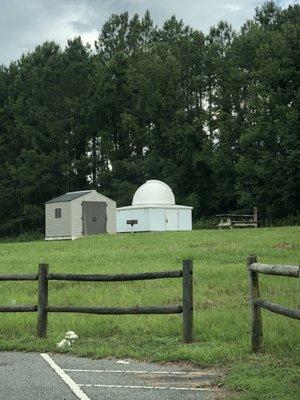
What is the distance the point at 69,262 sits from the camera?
19.9m

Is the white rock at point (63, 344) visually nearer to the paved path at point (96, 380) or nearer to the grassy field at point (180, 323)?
the grassy field at point (180, 323)

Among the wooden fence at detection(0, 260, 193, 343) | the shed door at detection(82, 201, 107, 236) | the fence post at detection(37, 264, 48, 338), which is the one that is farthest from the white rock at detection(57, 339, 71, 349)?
the shed door at detection(82, 201, 107, 236)

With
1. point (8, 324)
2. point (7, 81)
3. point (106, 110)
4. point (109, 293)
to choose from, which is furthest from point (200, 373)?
point (7, 81)

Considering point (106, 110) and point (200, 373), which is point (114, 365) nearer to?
point (200, 373)

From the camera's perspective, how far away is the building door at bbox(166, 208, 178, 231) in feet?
147

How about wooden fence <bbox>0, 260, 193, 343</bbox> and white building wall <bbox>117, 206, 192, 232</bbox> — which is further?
white building wall <bbox>117, 206, 192, 232</bbox>

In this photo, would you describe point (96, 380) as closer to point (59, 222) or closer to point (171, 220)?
point (59, 222)

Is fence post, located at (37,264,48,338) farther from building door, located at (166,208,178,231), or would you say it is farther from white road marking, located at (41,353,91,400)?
building door, located at (166,208,178,231)

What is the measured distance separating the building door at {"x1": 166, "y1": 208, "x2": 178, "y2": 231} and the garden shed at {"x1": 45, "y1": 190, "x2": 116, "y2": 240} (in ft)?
12.5

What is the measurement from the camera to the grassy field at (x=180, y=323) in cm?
741

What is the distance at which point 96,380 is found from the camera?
23.7 ft

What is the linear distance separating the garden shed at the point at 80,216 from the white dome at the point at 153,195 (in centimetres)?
300

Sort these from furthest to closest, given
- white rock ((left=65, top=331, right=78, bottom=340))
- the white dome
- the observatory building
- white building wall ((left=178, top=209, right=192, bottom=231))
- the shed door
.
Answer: the white dome, white building wall ((left=178, top=209, right=192, bottom=231)), the observatory building, the shed door, white rock ((left=65, top=331, right=78, bottom=340))

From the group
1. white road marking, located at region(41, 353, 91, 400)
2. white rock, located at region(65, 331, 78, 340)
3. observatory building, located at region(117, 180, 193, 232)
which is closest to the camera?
white road marking, located at region(41, 353, 91, 400)
